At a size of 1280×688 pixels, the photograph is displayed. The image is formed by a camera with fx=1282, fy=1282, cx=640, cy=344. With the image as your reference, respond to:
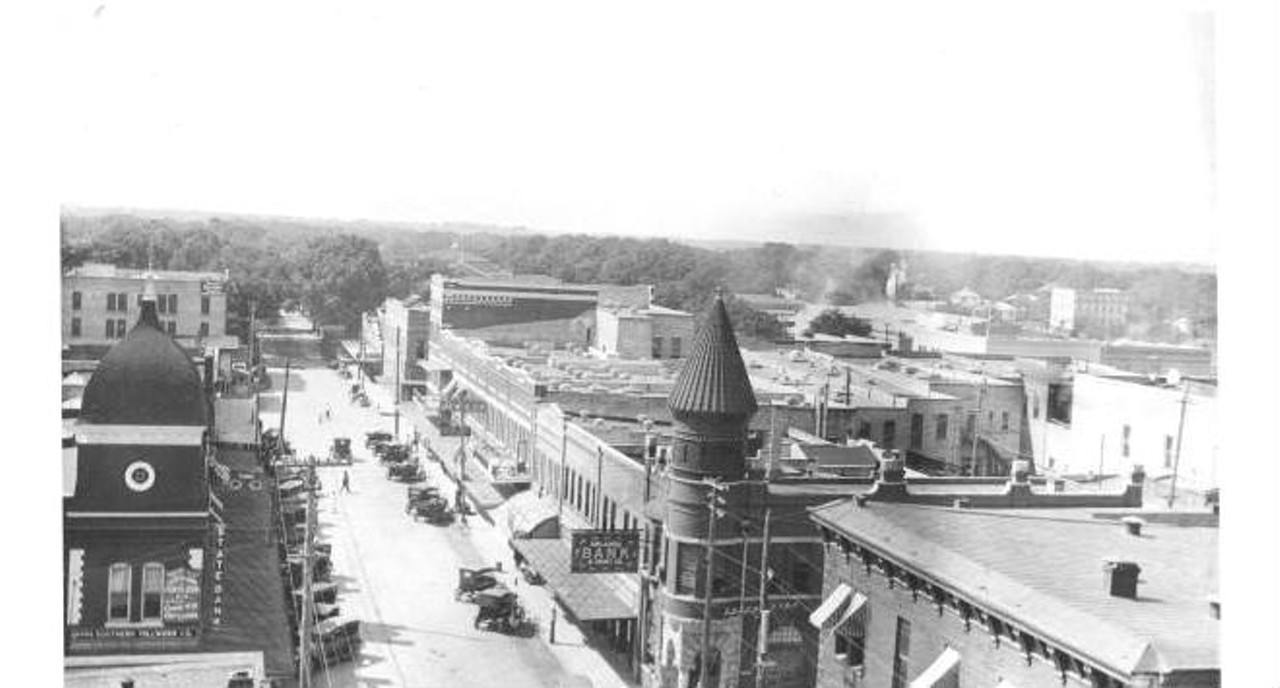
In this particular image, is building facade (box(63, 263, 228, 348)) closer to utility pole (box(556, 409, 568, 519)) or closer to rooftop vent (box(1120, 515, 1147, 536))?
utility pole (box(556, 409, 568, 519))

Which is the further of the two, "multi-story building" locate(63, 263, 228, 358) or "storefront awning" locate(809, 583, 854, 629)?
"storefront awning" locate(809, 583, 854, 629)

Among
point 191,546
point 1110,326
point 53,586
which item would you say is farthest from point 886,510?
point 1110,326

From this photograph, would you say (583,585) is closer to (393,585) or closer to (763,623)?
(393,585)

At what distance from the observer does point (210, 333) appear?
1209 cm

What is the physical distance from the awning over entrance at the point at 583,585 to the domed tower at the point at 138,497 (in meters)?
5.80

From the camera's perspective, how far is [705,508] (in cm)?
1495

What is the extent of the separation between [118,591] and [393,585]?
380 centimetres

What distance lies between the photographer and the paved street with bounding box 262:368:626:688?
1339cm

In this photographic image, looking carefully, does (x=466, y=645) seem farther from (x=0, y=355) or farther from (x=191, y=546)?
(x=0, y=355)

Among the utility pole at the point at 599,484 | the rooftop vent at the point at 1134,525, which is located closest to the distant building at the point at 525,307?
the utility pole at the point at 599,484

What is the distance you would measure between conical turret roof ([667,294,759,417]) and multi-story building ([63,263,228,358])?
16.9ft

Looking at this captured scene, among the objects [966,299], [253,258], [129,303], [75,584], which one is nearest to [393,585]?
[75,584]

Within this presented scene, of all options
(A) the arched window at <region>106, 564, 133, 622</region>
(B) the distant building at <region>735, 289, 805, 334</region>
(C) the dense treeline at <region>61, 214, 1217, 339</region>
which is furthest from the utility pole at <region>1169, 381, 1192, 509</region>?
(A) the arched window at <region>106, 564, 133, 622</region>

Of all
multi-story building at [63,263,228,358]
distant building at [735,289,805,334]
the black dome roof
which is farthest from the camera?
distant building at [735,289,805,334]
